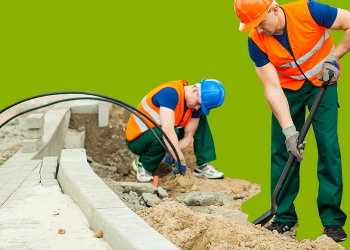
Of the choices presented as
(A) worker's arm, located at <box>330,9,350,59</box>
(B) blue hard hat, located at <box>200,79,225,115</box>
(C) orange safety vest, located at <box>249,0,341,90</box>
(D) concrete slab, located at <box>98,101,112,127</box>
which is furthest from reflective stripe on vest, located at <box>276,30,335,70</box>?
(D) concrete slab, located at <box>98,101,112,127</box>

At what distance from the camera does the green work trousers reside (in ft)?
18.8

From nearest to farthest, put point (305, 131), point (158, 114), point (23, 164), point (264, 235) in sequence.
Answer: point (264, 235), point (305, 131), point (23, 164), point (158, 114)

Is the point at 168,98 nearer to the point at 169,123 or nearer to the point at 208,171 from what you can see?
the point at 169,123

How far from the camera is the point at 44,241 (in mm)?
2740

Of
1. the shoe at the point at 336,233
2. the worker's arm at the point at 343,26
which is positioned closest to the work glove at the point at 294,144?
the shoe at the point at 336,233

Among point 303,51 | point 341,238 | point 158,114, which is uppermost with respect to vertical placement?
point 303,51

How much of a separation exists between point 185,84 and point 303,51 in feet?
7.77

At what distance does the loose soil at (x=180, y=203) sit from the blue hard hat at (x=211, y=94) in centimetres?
100

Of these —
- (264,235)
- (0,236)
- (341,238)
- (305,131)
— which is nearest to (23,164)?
(0,236)

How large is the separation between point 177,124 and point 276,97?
2207 millimetres

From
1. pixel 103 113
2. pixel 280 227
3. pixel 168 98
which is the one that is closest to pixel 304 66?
pixel 280 227

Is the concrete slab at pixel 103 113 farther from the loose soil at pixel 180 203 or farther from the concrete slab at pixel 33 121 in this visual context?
the concrete slab at pixel 33 121

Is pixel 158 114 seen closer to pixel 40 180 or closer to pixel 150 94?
pixel 150 94

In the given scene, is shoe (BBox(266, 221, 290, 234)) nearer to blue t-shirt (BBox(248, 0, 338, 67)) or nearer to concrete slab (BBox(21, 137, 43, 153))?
blue t-shirt (BBox(248, 0, 338, 67))
